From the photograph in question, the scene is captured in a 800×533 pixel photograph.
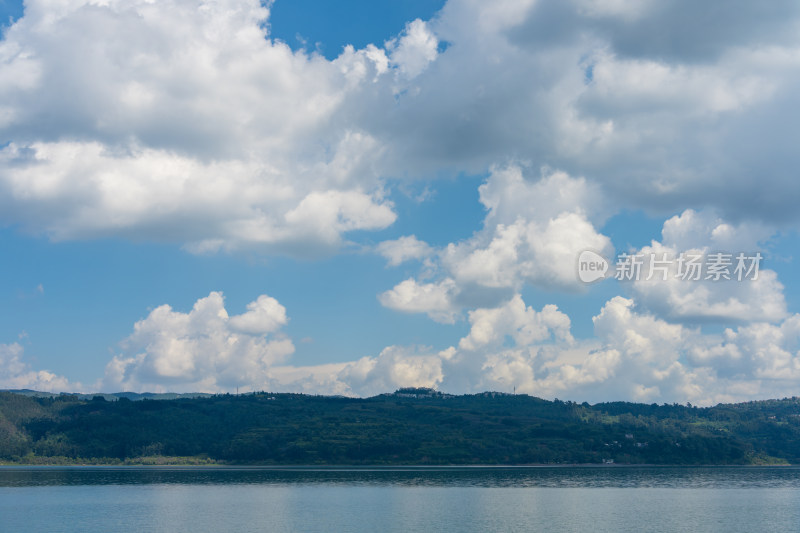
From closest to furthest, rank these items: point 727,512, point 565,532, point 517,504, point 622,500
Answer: point 565,532 < point 727,512 < point 517,504 < point 622,500

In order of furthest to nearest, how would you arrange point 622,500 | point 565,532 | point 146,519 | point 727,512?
point 622,500 < point 727,512 < point 146,519 < point 565,532

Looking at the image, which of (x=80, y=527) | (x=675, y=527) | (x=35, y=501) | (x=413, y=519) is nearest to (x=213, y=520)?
(x=80, y=527)

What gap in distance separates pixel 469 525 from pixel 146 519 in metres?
71.0

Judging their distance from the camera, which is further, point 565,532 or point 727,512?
point 727,512

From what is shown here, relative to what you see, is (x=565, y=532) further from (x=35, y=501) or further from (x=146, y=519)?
(x=35, y=501)

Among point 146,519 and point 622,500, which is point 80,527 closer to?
point 146,519

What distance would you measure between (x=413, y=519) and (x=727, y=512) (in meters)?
77.0

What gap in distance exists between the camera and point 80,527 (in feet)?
463

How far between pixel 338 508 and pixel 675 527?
3021 inches

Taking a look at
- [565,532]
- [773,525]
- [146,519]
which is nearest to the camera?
[565,532]

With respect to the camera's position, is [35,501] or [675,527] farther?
[35,501]

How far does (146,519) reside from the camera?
15525 cm

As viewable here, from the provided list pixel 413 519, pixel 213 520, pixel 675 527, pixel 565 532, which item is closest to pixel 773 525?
pixel 675 527

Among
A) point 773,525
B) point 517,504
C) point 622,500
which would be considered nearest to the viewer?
point 773,525
